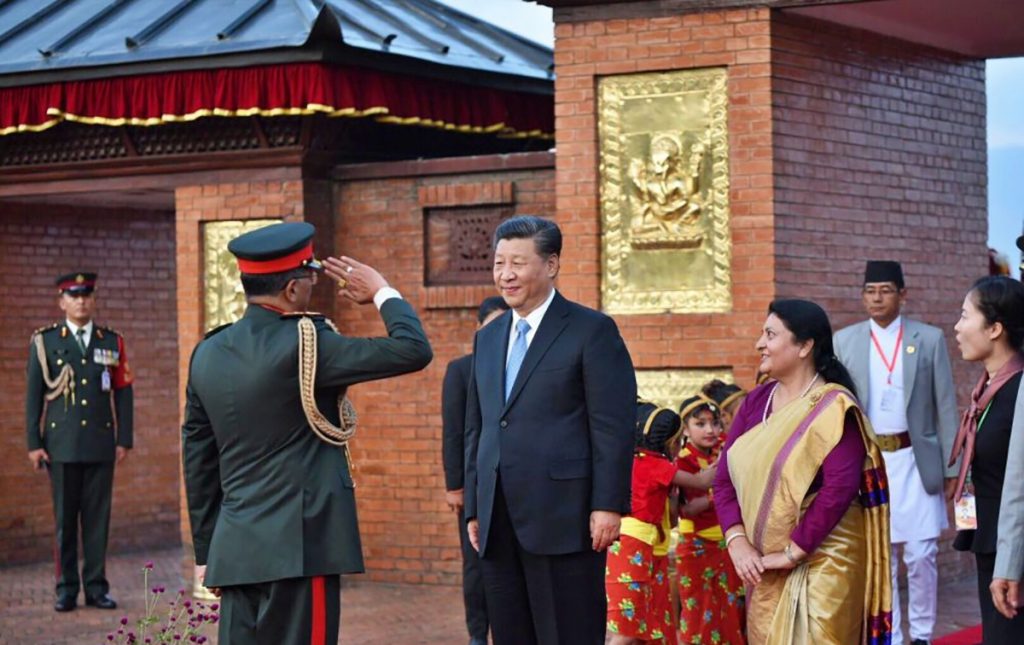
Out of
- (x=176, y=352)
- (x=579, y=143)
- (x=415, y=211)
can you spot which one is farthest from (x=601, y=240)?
(x=176, y=352)

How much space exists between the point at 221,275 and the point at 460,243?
1667mm

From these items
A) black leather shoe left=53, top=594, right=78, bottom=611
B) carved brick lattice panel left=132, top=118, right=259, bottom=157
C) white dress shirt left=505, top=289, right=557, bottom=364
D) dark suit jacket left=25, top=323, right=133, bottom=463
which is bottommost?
black leather shoe left=53, top=594, right=78, bottom=611

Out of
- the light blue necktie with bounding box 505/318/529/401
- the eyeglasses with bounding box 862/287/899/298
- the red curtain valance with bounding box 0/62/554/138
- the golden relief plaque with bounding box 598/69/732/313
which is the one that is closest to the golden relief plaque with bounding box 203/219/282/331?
the red curtain valance with bounding box 0/62/554/138

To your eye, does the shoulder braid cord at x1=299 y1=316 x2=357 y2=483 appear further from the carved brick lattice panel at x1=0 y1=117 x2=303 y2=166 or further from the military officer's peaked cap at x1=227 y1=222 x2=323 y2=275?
the carved brick lattice panel at x1=0 y1=117 x2=303 y2=166

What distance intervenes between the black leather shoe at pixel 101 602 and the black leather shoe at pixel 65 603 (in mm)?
104

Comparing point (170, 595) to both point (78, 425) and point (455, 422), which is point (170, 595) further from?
point (455, 422)

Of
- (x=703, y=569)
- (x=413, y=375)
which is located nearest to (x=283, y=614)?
(x=703, y=569)

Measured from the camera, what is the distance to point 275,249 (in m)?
5.77

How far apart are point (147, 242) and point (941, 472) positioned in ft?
24.3

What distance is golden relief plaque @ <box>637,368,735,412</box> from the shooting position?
9.92 m

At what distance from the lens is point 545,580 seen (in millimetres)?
6047

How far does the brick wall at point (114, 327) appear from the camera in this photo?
1324 cm

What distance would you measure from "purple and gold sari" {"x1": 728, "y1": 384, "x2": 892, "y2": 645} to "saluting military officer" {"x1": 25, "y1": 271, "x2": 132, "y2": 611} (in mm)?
6131

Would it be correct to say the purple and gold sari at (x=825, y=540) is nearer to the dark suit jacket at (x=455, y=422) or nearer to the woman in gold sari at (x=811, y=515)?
the woman in gold sari at (x=811, y=515)
